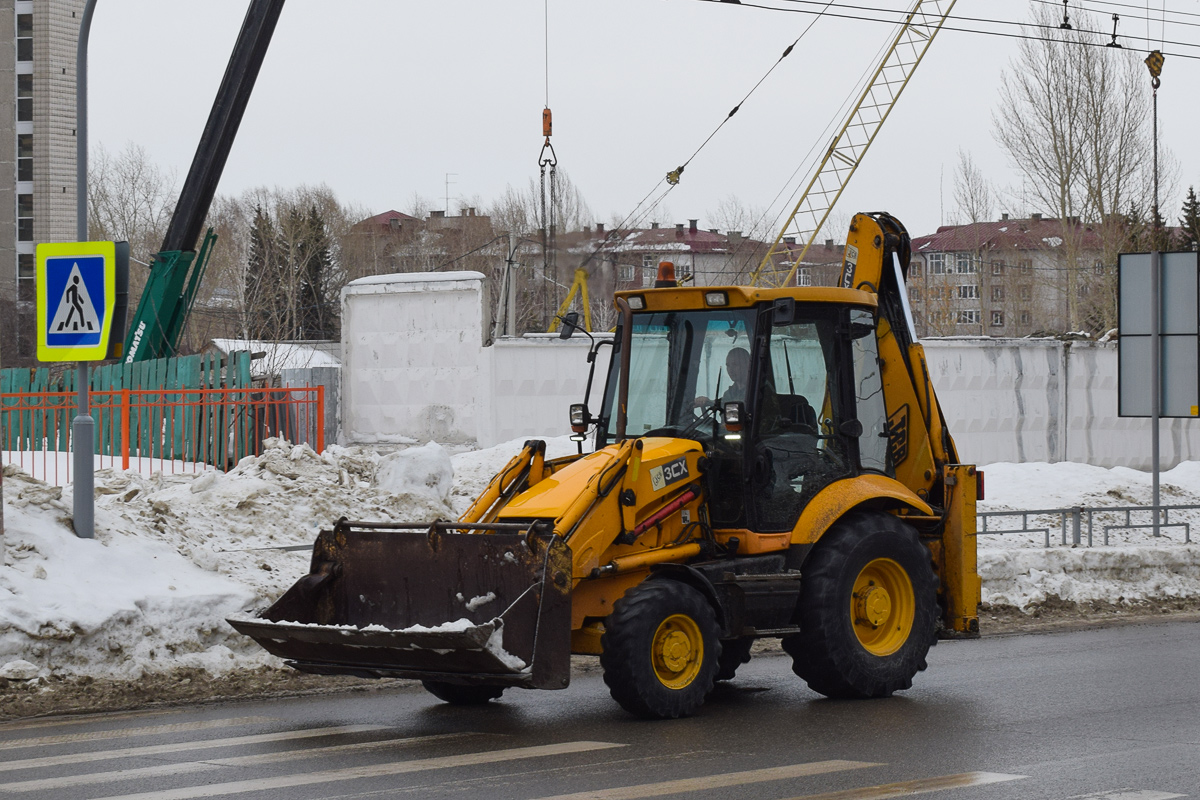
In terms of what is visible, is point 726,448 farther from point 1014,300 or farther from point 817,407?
point 1014,300

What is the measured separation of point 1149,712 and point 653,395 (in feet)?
12.0

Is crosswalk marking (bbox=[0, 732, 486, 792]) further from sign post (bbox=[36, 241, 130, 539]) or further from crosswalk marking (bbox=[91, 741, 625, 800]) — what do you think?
sign post (bbox=[36, 241, 130, 539])

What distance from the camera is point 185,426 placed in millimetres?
21375

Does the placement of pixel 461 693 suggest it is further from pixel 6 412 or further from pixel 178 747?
pixel 6 412

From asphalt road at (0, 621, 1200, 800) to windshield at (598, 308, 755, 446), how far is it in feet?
6.20

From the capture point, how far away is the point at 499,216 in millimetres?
77875

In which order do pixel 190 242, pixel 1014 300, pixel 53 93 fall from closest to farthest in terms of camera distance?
pixel 190 242, pixel 1014 300, pixel 53 93

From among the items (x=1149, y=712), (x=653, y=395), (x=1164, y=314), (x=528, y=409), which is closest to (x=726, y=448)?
(x=653, y=395)

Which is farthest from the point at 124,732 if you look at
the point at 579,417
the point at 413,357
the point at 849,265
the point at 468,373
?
the point at 413,357

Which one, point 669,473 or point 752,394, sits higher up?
point 752,394

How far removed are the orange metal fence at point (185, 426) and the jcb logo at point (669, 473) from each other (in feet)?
40.4

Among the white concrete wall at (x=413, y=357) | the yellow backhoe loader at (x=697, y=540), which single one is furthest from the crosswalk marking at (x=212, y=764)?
the white concrete wall at (x=413, y=357)

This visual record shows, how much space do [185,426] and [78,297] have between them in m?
9.42

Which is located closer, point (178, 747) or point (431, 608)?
point (178, 747)
